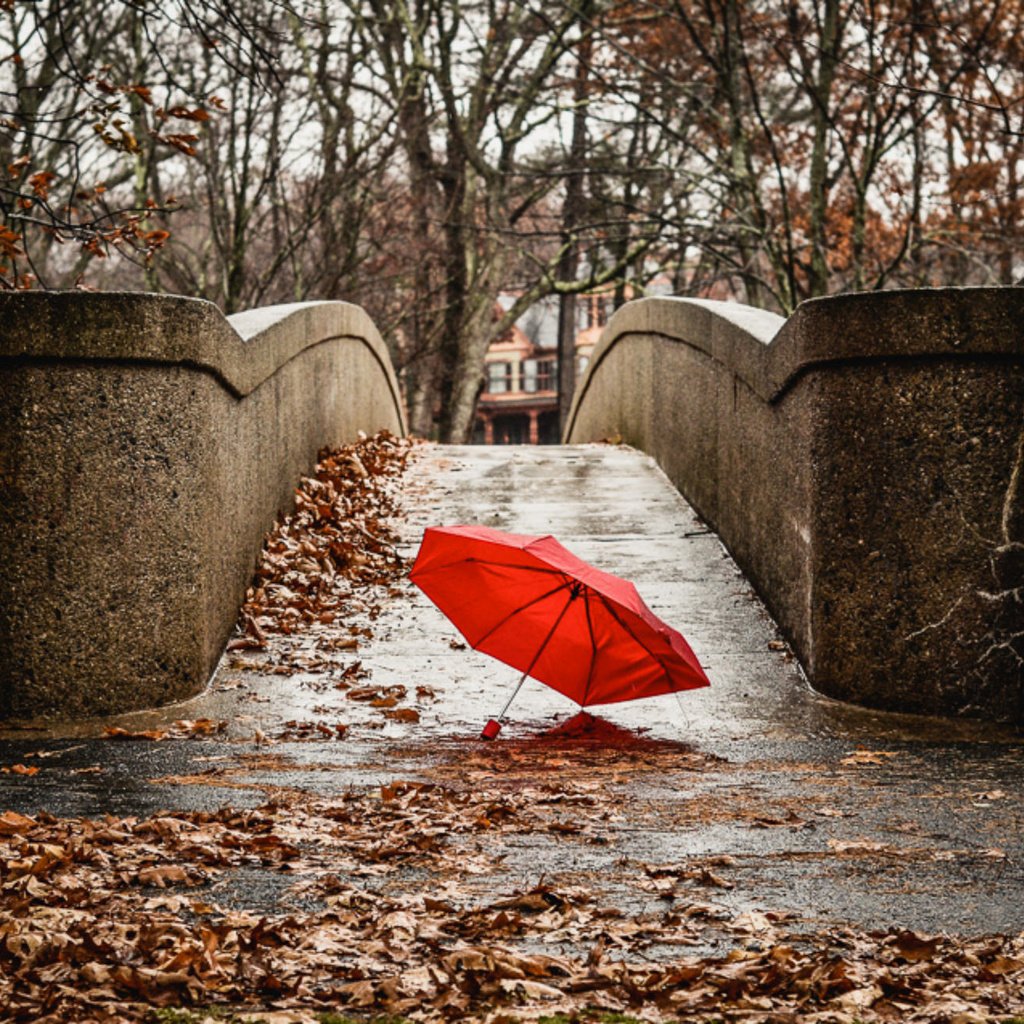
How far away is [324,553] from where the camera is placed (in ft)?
26.2

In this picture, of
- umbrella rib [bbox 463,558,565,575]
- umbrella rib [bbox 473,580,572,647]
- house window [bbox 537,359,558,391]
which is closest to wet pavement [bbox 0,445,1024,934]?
umbrella rib [bbox 473,580,572,647]

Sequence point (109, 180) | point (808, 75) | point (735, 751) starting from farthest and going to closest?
point (109, 180) → point (808, 75) → point (735, 751)

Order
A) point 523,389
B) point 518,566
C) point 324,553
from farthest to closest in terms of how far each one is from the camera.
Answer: point 523,389 → point 324,553 → point 518,566

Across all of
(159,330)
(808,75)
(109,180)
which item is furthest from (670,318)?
(109,180)

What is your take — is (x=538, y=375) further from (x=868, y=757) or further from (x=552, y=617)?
(x=868, y=757)

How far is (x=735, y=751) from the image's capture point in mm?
5227

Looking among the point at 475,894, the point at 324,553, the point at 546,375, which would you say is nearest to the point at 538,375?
the point at 546,375

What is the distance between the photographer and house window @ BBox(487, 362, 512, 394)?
67.3 meters

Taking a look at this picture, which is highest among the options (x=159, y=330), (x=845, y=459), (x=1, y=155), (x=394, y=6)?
(x=394, y=6)

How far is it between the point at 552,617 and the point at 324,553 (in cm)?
286

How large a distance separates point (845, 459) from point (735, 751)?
1.47 metres

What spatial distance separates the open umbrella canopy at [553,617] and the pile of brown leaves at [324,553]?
163 cm

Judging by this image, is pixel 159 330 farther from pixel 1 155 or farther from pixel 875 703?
pixel 1 155

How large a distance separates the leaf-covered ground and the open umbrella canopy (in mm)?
276
